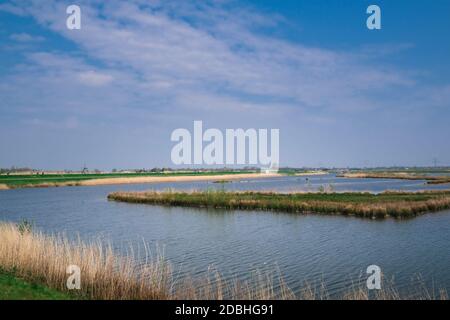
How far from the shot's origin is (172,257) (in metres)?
18.2

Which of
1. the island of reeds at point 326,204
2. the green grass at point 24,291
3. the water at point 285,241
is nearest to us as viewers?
the green grass at point 24,291

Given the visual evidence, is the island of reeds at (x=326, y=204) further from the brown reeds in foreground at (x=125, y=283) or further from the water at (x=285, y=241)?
the brown reeds in foreground at (x=125, y=283)

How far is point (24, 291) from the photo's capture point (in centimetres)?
1027

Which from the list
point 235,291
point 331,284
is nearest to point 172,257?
point 235,291

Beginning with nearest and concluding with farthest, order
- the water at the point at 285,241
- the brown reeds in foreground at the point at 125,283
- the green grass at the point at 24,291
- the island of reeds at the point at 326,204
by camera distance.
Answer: the green grass at the point at 24,291, the brown reeds in foreground at the point at 125,283, the water at the point at 285,241, the island of reeds at the point at 326,204

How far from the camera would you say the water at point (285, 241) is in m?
15.6

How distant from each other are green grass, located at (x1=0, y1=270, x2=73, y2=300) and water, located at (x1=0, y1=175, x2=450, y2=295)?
543cm

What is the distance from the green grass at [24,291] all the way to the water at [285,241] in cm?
543

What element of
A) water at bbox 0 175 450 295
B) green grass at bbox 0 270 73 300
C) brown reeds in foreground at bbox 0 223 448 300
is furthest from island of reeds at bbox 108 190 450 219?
green grass at bbox 0 270 73 300

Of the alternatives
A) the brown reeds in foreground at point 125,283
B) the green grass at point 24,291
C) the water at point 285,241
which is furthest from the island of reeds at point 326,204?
the green grass at point 24,291

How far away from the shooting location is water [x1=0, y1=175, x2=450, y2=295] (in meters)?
15.6

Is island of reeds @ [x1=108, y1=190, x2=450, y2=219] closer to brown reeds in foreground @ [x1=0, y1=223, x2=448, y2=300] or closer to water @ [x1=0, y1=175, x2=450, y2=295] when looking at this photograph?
water @ [x1=0, y1=175, x2=450, y2=295]
